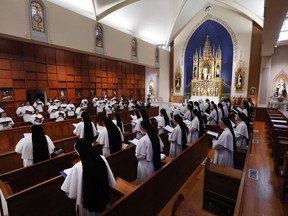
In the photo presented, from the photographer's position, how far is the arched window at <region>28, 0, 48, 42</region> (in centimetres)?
795

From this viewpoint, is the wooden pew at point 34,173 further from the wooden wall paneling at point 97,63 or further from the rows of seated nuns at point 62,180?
the wooden wall paneling at point 97,63

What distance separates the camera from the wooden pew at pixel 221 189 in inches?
105

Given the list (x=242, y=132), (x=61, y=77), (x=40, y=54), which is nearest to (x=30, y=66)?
(x=40, y=54)

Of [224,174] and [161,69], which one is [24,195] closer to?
[224,174]

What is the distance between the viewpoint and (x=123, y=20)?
13.6m

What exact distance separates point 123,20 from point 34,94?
883 cm

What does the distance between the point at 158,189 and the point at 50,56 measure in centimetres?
1188

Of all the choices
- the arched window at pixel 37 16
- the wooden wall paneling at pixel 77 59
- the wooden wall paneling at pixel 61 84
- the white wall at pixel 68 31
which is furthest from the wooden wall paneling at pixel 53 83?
the arched window at pixel 37 16

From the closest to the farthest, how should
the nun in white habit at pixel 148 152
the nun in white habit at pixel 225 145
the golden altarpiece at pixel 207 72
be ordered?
1. the nun in white habit at pixel 148 152
2. the nun in white habit at pixel 225 145
3. the golden altarpiece at pixel 207 72

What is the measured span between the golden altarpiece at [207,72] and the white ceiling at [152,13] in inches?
128

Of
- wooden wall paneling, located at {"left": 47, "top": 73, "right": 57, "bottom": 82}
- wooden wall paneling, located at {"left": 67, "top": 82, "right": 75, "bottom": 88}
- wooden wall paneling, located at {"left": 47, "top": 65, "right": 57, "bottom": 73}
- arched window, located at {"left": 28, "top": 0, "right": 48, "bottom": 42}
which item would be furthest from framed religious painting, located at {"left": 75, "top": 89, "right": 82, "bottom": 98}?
arched window, located at {"left": 28, "top": 0, "right": 48, "bottom": 42}

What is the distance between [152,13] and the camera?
14.2 meters

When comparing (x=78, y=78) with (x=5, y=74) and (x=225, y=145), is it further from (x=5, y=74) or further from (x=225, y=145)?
(x=225, y=145)

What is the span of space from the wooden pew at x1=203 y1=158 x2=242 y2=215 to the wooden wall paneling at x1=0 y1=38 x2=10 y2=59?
1189 centimetres
